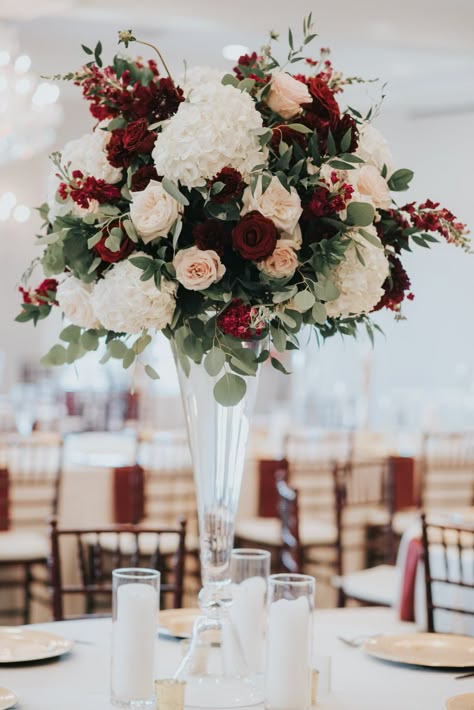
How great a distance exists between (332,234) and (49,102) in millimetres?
7019

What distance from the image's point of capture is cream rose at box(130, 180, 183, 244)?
1774mm

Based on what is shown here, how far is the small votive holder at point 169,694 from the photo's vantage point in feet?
5.53

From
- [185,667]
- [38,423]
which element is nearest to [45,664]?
[185,667]

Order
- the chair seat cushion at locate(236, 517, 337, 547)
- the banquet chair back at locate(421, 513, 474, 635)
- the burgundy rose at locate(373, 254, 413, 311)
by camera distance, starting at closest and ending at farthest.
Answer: the burgundy rose at locate(373, 254, 413, 311), the banquet chair back at locate(421, 513, 474, 635), the chair seat cushion at locate(236, 517, 337, 547)

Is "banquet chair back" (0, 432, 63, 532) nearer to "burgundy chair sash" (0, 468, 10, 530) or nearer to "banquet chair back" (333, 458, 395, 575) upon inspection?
"burgundy chair sash" (0, 468, 10, 530)

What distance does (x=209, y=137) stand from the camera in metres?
1.76

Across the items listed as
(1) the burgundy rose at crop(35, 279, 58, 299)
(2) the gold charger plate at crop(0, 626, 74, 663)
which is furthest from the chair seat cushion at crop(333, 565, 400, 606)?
(1) the burgundy rose at crop(35, 279, 58, 299)

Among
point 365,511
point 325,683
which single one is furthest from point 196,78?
point 365,511

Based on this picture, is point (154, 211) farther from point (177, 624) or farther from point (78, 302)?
point (177, 624)

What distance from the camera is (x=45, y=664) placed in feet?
6.98

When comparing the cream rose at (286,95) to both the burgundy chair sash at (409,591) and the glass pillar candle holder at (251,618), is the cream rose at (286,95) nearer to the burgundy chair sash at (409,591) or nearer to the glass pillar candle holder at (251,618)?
the glass pillar candle holder at (251,618)

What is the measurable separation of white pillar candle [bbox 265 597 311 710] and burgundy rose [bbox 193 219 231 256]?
56cm

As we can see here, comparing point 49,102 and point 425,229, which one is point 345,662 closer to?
point 425,229

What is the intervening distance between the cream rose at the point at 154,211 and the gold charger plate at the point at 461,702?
0.87 m
